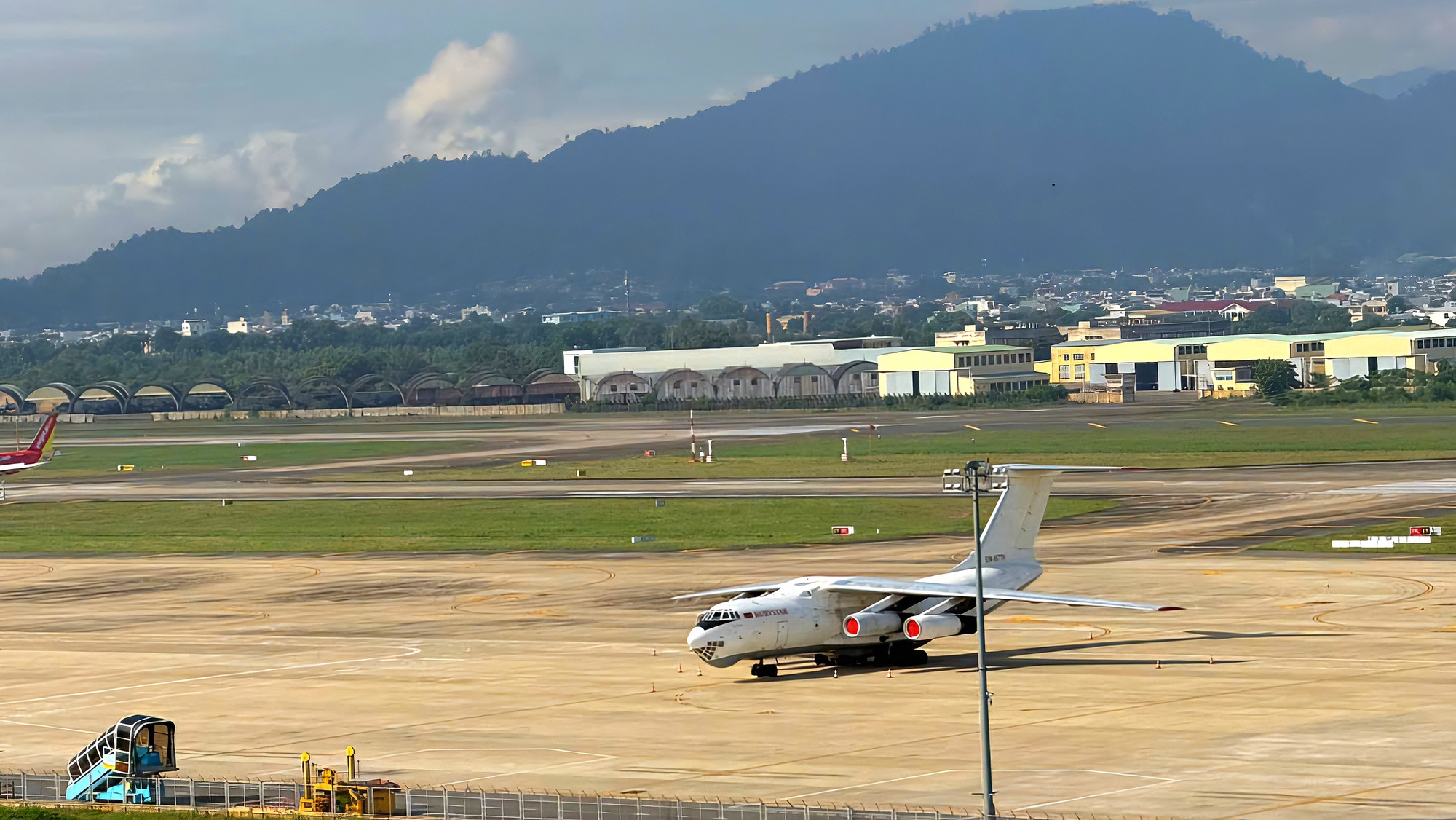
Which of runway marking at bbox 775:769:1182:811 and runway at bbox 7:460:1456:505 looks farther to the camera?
runway at bbox 7:460:1456:505

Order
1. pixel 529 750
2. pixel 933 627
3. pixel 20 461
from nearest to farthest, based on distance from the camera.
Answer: pixel 529 750, pixel 933 627, pixel 20 461

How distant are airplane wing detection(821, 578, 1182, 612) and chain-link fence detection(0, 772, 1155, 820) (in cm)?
1704

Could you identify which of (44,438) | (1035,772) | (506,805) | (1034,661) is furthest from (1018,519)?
(44,438)

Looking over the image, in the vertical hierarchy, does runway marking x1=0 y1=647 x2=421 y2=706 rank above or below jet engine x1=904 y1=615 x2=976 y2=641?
below

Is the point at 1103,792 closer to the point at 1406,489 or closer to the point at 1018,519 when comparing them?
the point at 1018,519

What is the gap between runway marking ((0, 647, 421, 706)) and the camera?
2072 inches

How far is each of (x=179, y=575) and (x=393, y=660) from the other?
3060 centimetres

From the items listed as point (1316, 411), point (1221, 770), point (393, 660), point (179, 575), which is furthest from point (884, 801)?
point (1316, 411)

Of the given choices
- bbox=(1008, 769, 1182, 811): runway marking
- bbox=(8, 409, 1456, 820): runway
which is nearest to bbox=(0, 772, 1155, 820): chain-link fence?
bbox=(1008, 769, 1182, 811): runway marking

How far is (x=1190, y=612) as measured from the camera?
6278 cm

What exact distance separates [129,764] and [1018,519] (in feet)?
102

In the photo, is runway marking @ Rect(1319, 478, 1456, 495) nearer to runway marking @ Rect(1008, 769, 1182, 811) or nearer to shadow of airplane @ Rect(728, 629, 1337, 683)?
shadow of airplane @ Rect(728, 629, 1337, 683)

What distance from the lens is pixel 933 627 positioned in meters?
52.0

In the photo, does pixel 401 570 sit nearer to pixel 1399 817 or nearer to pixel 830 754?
pixel 830 754
